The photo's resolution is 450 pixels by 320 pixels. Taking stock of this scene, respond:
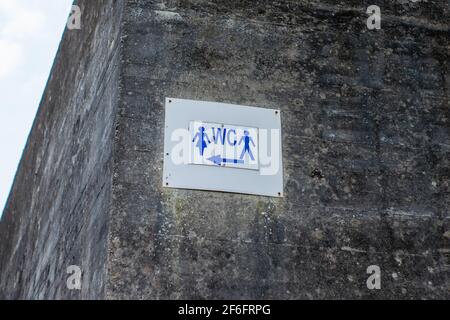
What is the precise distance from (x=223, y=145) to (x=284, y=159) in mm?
319

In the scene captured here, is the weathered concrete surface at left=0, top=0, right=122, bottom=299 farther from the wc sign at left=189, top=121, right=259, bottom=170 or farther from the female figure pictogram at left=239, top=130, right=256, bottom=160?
the female figure pictogram at left=239, top=130, right=256, bottom=160

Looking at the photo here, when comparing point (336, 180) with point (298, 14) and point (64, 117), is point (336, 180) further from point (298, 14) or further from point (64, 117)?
point (64, 117)

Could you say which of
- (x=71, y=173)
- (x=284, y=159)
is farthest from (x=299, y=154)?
(x=71, y=173)

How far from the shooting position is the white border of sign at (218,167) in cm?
451

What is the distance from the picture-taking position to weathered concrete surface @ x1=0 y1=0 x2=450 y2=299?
14.3ft

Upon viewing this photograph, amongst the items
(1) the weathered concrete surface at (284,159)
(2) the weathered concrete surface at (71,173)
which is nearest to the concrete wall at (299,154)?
(1) the weathered concrete surface at (284,159)

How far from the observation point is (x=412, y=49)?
5262 mm

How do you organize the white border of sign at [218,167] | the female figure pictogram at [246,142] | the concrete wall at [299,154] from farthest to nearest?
1. the female figure pictogram at [246,142]
2. the white border of sign at [218,167]
3. the concrete wall at [299,154]

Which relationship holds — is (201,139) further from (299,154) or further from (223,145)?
(299,154)

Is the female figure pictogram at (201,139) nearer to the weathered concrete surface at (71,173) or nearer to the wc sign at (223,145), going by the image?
the wc sign at (223,145)

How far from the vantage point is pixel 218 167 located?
15.0ft

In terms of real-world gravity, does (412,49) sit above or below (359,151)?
above

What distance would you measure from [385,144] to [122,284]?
161 centimetres
